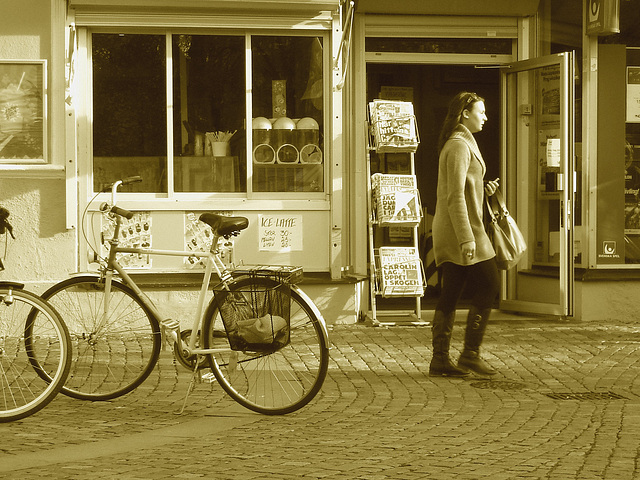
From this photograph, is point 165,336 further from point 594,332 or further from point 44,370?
point 594,332

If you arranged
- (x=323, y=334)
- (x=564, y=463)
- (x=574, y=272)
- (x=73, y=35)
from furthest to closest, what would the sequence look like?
(x=574, y=272)
(x=73, y=35)
(x=323, y=334)
(x=564, y=463)

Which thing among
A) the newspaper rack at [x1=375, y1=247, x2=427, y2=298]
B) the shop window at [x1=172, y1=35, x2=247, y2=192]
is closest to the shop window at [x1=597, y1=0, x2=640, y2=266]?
the newspaper rack at [x1=375, y1=247, x2=427, y2=298]

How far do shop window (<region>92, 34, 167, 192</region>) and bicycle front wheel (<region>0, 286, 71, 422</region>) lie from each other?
3.90 m

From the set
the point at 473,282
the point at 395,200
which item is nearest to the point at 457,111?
the point at 473,282

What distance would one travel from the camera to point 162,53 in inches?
391

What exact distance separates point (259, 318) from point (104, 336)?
0.99 metres

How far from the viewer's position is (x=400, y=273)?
398 inches

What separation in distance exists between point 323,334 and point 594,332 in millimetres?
4289

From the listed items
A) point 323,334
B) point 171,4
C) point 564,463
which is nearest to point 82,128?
point 171,4

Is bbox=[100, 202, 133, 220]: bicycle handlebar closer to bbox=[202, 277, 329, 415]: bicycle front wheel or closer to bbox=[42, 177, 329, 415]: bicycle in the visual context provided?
bbox=[42, 177, 329, 415]: bicycle

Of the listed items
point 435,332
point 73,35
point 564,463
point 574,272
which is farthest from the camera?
point 574,272

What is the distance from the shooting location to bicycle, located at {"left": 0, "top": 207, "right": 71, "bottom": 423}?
5980 millimetres

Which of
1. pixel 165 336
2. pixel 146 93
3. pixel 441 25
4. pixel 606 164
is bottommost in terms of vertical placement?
pixel 165 336

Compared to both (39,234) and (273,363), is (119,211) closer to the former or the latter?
(273,363)
